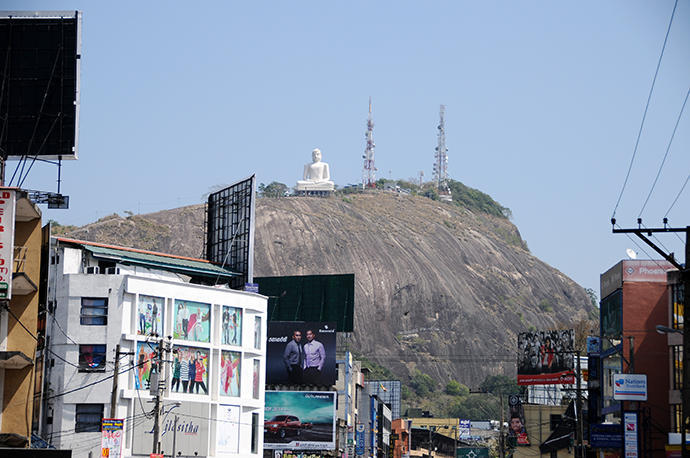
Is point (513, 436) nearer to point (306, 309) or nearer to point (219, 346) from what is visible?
point (306, 309)

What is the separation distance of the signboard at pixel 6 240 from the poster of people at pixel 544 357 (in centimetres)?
9436

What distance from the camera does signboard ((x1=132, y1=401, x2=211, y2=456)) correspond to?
81375 mm

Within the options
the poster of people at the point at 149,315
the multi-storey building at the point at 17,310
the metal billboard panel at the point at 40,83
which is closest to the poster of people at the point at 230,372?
the poster of people at the point at 149,315

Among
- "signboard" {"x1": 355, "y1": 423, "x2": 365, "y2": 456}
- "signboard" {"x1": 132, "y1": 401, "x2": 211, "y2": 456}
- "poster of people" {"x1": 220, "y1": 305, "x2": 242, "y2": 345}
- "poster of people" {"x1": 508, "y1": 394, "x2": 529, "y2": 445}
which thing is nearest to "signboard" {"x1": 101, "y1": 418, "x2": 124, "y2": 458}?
"signboard" {"x1": 132, "y1": 401, "x2": 211, "y2": 456}

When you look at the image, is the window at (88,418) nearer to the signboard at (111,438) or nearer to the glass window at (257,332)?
the glass window at (257,332)

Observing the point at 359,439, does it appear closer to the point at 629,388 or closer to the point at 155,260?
the point at 155,260

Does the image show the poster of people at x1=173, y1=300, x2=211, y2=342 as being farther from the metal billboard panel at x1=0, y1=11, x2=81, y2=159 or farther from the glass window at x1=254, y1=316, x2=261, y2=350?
the metal billboard panel at x1=0, y1=11, x2=81, y2=159

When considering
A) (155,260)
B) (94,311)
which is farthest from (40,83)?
(155,260)

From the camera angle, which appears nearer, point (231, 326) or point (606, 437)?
point (606, 437)

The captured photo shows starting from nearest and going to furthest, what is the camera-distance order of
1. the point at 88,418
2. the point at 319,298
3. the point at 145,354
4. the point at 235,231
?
the point at 88,418, the point at 145,354, the point at 235,231, the point at 319,298

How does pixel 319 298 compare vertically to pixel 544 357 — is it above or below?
above

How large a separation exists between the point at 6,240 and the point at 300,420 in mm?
81951

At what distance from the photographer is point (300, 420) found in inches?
4744

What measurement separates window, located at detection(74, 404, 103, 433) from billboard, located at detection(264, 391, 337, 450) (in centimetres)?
3994
